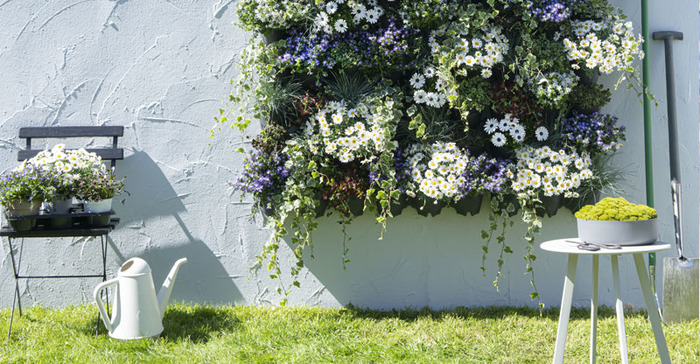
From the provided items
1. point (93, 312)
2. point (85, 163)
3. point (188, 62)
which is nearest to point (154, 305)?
point (93, 312)

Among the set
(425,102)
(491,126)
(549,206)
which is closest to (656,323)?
(549,206)

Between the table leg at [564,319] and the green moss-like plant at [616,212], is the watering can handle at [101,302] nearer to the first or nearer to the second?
the table leg at [564,319]

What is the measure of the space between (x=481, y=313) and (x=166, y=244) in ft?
5.38

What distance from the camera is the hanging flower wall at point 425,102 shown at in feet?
9.98

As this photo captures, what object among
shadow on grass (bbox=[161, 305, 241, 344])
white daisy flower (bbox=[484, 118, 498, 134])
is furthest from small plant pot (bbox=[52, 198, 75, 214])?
white daisy flower (bbox=[484, 118, 498, 134])

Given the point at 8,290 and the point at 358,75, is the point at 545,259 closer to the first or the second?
the point at 358,75

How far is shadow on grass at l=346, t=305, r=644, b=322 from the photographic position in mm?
3213

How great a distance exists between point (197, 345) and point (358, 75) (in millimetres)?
1471

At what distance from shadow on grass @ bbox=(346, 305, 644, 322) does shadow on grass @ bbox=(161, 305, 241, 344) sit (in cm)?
63

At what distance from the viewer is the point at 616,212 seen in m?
2.18

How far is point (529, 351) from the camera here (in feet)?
9.02

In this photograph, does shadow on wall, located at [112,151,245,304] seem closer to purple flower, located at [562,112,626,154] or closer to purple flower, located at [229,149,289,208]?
purple flower, located at [229,149,289,208]

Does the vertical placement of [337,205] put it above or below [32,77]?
below

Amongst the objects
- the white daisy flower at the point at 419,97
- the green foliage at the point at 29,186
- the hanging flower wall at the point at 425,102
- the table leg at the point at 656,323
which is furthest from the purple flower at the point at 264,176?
the table leg at the point at 656,323
